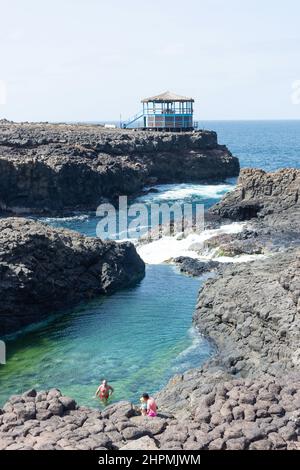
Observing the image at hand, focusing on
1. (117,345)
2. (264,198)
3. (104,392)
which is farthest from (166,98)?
(104,392)

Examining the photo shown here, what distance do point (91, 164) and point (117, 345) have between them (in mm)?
49323

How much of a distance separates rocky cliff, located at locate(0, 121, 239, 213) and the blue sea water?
106ft

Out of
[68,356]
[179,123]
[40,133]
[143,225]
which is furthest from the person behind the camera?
[179,123]

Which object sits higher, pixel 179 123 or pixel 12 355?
pixel 179 123

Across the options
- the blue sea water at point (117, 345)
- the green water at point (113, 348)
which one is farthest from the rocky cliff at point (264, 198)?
A: the green water at point (113, 348)

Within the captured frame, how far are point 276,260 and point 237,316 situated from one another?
6.19 meters

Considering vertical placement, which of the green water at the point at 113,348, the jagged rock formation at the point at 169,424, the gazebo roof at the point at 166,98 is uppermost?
the gazebo roof at the point at 166,98

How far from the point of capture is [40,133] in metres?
86.3

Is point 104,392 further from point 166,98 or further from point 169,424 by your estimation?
point 166,98

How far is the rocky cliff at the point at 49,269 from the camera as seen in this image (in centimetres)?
3403

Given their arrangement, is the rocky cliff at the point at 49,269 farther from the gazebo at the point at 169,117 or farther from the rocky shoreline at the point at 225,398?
the gazebo at the point at 169,117

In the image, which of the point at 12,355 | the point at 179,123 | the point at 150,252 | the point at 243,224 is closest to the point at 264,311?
the point at 12,355
